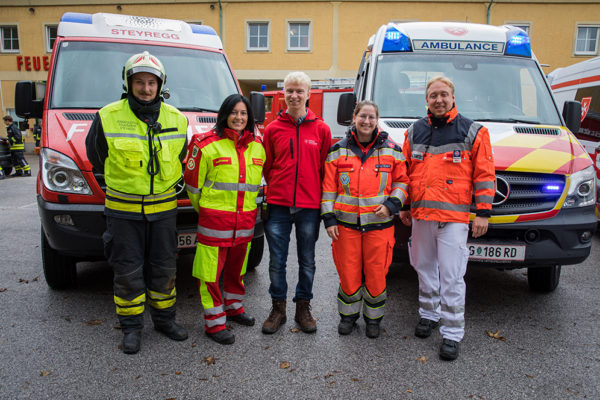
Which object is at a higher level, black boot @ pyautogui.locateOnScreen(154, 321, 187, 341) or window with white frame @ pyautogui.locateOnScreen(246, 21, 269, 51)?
window with white frame @ pyautogui.locateOnScreen(246, 21, 269, 51)

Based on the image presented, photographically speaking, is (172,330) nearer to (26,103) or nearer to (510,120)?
(26,103)

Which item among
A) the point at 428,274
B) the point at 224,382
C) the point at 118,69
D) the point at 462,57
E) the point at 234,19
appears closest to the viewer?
the point at 224,382

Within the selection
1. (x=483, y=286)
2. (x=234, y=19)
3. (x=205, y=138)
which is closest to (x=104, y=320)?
(x=205, y=138)

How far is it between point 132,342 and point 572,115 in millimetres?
4294

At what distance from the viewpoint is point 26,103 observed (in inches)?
178

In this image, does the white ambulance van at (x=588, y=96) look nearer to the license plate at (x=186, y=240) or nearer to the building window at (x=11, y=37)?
the license plate at (x=186, y=240)

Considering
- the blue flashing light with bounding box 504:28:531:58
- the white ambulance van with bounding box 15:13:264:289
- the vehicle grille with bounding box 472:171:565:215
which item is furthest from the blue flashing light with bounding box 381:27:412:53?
the vehicle grille with bounding box 472:171:565:215

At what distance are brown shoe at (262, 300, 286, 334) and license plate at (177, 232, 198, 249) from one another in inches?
32.5

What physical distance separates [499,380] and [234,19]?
21924 mm

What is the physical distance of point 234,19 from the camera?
72.7 feet

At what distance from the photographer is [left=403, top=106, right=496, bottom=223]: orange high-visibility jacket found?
10.4 feet

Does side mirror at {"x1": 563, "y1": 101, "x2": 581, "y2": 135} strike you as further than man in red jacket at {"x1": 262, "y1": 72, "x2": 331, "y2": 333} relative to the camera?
Yes

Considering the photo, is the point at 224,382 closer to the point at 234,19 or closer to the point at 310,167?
the point at 310,167

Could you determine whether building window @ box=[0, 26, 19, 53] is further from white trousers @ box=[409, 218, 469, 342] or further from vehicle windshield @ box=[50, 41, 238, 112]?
white trousers @ box=[409, 218, 469, 342]
